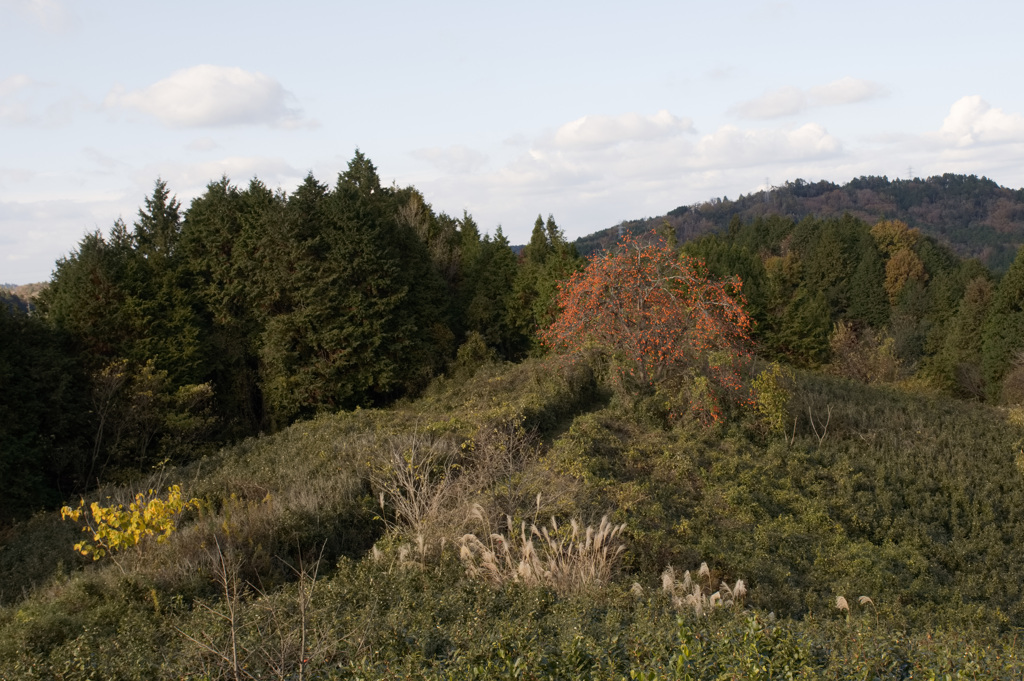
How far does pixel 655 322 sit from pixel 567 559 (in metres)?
7.18

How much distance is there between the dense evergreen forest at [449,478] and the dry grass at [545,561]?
4 centimetres

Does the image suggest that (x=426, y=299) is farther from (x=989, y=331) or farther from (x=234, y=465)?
(x=989, y=331)

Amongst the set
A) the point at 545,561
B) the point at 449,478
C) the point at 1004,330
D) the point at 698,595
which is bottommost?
the point at 1004,330

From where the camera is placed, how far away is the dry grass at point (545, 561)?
632 centimetres

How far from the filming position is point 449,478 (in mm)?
9062

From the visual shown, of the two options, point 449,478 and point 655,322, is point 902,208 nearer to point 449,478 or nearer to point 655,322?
point 655,322

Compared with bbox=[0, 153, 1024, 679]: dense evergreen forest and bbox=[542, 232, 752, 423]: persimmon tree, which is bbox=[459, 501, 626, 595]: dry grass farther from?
bbox=[542, 232, 752, 423]: persimmon tree

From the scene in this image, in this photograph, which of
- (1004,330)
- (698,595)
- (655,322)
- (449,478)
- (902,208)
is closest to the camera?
(698,595)

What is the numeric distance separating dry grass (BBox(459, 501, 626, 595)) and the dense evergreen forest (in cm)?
4

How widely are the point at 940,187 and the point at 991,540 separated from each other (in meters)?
133

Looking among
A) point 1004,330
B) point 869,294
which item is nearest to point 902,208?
point 869,294

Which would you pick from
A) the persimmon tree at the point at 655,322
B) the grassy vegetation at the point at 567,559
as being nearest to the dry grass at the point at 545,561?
the grassy vegetation at the point at 567,559

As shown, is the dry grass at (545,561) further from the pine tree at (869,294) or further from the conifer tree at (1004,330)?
the pine tree at (869,294)

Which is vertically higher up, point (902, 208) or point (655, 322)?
point (902, 208)
